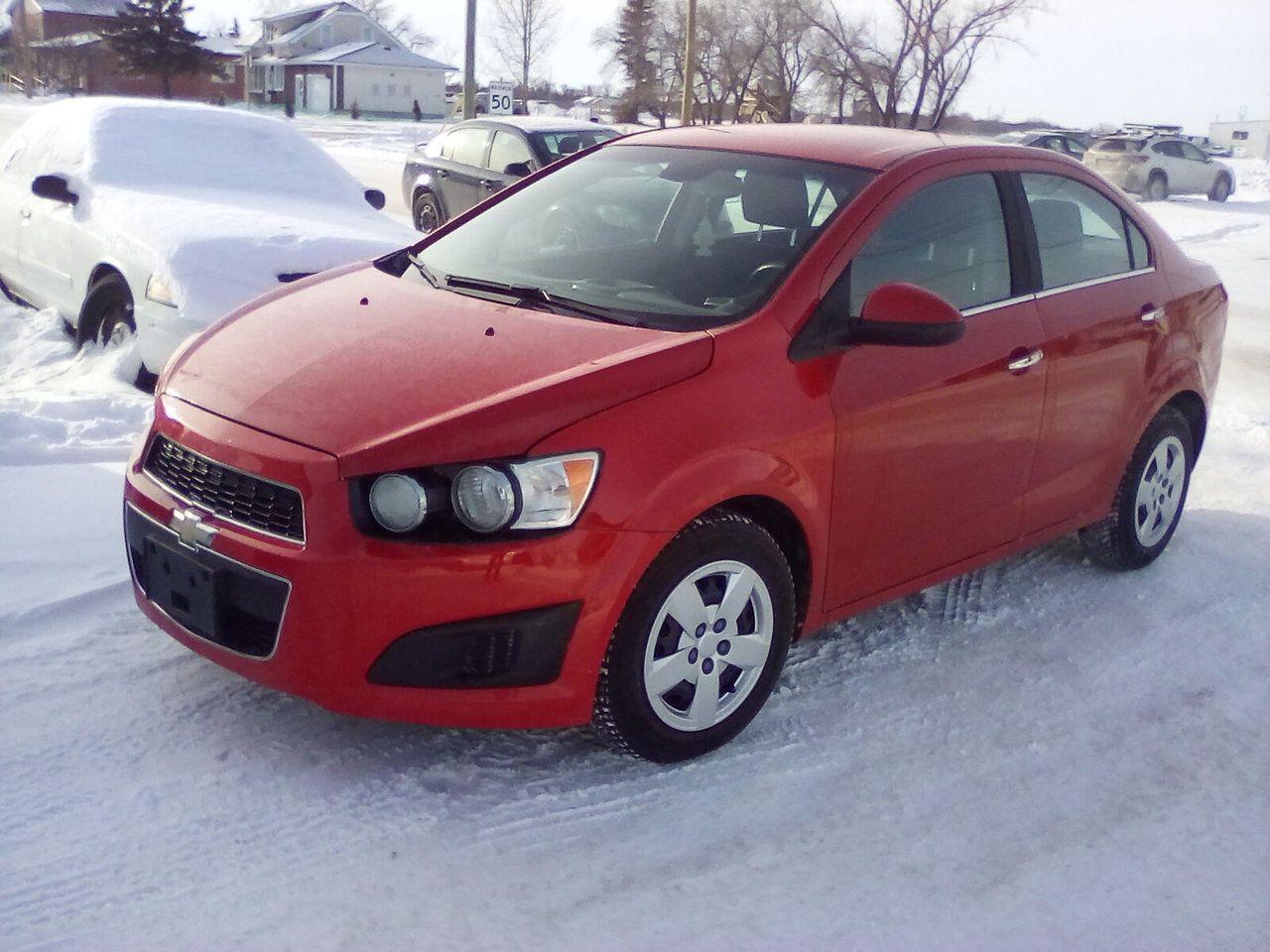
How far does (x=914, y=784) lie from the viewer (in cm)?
348

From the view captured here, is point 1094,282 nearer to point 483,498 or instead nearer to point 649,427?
point 649,427

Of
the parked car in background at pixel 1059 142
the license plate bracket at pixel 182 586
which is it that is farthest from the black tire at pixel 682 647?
the parked car in background at pixel 1059 142

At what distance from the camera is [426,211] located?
15445mm

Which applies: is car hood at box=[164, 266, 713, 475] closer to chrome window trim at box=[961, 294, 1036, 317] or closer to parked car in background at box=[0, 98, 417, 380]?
chrome window trim at box=[961, 294, 1036, 317]

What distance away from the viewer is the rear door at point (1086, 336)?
14.6 feet

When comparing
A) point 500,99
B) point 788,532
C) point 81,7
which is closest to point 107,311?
point 788,532

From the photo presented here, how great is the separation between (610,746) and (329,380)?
3.89ft

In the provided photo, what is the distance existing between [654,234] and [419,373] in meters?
1.17

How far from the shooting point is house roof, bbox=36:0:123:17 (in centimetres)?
8625

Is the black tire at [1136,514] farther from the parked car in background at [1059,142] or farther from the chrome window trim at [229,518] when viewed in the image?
the parked car in background at [1059,142]

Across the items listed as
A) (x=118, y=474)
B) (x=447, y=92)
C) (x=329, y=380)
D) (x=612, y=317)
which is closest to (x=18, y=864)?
(x=329, y=380)

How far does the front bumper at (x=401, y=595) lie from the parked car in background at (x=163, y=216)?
3.50 metres

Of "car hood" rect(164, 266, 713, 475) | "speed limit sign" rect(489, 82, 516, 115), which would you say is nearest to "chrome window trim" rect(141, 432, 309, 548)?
"car hood" rect(164, 266, 713, 475)

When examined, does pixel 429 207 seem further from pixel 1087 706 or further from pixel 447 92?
pixel 447 92
